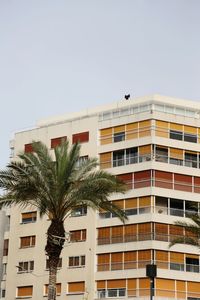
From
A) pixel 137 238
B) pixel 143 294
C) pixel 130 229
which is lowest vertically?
pixel 143 294

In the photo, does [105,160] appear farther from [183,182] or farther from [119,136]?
[183,182]

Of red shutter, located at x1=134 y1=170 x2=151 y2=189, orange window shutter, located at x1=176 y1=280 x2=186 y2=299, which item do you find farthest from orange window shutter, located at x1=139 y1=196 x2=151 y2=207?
orange window shutter, located at x1=176 y1=280 x2=186 y2=299

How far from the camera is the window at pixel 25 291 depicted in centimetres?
6825

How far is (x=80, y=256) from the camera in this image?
65688mm

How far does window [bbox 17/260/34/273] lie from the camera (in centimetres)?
6894

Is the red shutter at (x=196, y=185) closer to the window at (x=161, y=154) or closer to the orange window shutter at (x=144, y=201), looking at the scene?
the window at (x=161, y=154)

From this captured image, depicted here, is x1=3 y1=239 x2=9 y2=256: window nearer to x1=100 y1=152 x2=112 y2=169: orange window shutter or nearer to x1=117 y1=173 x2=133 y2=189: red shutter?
x1=100 y1=152 x2=112 y2=169: orange window shutter

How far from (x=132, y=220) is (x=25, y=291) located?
45.2 ft

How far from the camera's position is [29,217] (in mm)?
70938

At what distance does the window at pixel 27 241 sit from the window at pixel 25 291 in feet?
13.1

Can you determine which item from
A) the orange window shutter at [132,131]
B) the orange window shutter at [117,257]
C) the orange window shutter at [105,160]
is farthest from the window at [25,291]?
the orange window shutter at [132,131]

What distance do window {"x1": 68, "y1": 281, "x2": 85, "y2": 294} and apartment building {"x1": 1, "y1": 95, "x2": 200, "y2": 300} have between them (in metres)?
0.09

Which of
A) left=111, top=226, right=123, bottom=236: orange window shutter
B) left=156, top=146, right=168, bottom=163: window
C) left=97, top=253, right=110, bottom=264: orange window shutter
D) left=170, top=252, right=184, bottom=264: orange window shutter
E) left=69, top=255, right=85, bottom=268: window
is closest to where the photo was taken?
left=170, top=252, right=184, bottom=264: orange window shutter

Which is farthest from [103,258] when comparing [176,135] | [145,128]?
[176,135]
